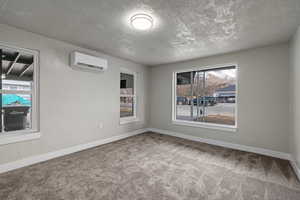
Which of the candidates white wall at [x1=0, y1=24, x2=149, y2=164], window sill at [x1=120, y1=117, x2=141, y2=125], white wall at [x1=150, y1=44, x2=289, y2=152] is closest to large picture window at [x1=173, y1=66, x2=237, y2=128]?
white wall at [x1=150, y1=44, x2=289, y2=152]

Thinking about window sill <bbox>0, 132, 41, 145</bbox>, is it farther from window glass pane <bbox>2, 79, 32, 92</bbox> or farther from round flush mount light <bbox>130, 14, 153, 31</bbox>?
round flush mount light <bbox>130, 14, 153, 31</bbox>

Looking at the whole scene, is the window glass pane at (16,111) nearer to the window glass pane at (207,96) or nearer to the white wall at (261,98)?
the window glass pane at (207,96)

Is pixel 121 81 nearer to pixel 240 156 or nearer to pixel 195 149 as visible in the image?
pixel 195 149

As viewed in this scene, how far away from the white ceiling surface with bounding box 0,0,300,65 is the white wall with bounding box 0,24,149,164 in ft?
0.89

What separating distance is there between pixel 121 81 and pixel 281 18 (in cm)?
378

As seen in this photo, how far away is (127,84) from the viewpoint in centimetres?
478

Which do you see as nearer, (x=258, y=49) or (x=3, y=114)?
(x=3, y=114)

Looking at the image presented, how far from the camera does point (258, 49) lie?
326cm

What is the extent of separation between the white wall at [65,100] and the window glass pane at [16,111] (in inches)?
9.3

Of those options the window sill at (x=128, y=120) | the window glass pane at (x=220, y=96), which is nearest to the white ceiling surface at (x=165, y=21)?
the window glass pane at (x=220, y=96)

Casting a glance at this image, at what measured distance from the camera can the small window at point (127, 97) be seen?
453cm

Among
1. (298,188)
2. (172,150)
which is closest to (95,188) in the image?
(172,150)

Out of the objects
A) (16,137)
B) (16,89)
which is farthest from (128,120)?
(16,89)

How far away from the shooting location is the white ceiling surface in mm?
1799
